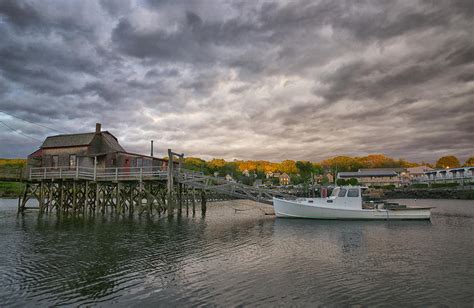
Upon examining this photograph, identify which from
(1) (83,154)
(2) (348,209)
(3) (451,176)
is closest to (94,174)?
(1) (83,154)

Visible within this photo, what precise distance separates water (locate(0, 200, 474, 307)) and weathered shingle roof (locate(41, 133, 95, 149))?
1467 centimetres

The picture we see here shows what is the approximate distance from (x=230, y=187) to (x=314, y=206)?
8.55 m

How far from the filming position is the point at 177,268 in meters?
12.6

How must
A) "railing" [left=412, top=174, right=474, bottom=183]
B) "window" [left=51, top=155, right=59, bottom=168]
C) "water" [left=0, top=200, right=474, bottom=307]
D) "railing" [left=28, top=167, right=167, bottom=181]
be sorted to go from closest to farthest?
"water" [left=0, top=200, right=474, bottom=307], "railing" [left=28, top=167, right=167, bottom=181], "window" [left=51, top=155, right=59, bottom=168], "railing" [left=412, top=174, right=474, bottom=183]

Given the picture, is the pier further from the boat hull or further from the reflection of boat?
the reflection of boat

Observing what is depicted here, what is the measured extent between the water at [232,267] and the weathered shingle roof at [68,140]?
48.1 feet

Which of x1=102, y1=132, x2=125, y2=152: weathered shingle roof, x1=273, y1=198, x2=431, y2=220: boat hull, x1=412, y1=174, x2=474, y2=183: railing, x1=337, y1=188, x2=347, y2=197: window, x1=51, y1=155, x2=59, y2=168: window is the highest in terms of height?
x1=102, y1=132, x2=125, y2=152: weathered shingle roof

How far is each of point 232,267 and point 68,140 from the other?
3058 cm

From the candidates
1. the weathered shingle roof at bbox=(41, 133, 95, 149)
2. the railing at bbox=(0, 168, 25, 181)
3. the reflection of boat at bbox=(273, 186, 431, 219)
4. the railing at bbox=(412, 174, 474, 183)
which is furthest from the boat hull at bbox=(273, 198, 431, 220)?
the railing at bbox=(412, 174, 474, 183)

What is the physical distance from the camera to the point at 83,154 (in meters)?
34.7

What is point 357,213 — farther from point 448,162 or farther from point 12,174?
point 448,162

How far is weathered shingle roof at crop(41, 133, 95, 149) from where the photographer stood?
35.5m

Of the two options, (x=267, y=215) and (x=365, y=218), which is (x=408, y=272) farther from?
(x=267, y=215)

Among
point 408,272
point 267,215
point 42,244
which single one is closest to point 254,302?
point 408,272
